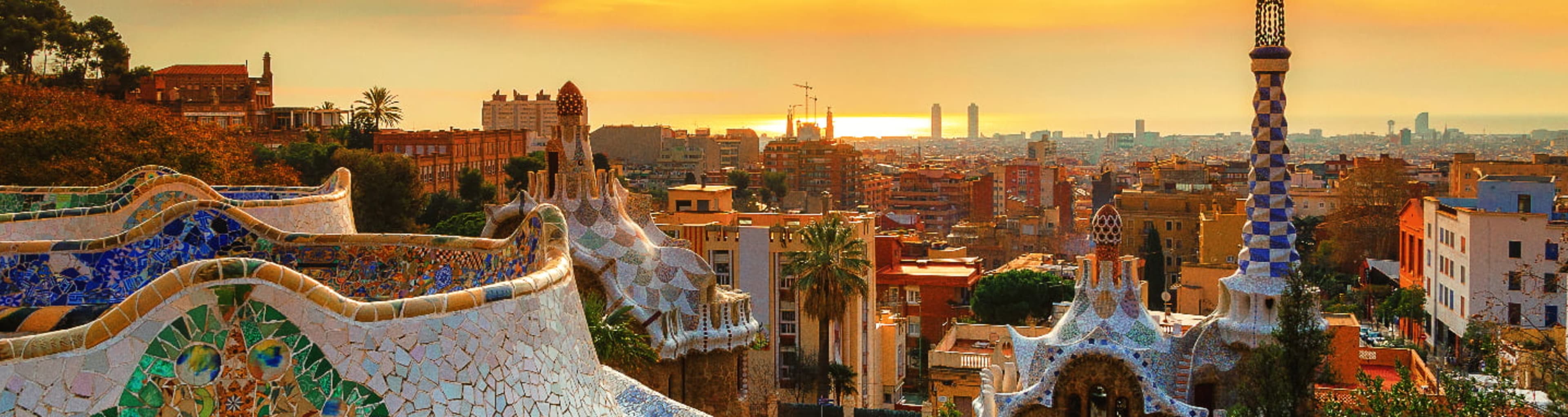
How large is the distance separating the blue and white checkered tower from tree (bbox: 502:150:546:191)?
26.8m

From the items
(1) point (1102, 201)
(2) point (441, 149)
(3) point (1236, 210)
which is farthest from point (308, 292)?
(1) point (1102, 201)

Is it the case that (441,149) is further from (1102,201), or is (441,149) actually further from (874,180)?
(874,180)

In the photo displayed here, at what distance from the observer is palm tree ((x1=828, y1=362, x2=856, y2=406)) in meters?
26.7

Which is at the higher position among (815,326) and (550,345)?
(550,345)

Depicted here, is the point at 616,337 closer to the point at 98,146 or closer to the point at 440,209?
the point at 98,146

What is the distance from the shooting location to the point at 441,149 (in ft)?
161

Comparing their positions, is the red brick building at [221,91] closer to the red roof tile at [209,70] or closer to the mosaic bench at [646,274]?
the red roof tile at [209,70]

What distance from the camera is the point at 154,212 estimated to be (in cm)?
703

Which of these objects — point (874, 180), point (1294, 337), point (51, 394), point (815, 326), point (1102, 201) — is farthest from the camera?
point (874, 180)

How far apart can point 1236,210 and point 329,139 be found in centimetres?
3068

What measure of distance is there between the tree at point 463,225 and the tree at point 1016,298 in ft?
56.0

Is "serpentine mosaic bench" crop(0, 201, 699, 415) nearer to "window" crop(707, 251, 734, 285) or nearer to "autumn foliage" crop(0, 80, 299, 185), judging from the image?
"autumn foliage" crop(0, 80, 299, 185)

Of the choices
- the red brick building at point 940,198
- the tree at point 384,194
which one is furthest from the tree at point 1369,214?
the red brick building at point 940,198

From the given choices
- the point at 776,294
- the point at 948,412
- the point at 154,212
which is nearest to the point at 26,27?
the point at 776,294
